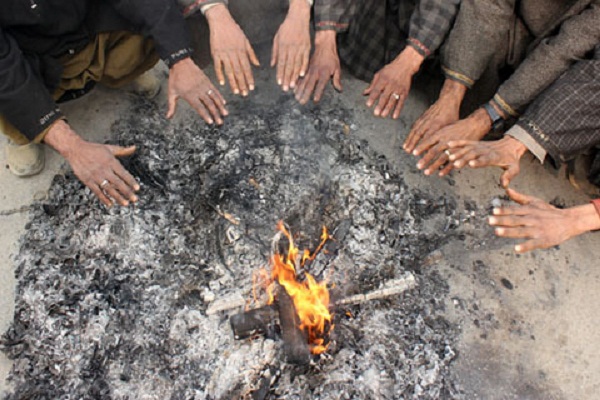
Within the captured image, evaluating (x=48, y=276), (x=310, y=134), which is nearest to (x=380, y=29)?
(x=310, y=134)

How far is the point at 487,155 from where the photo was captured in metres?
2.59

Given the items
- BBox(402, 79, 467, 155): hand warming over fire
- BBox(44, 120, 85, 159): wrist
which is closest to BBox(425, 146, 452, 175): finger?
BBox(402, 79, 467, 155): hand warming over fire

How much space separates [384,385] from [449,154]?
119 cm

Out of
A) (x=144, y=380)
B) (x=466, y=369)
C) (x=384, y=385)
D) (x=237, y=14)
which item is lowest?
(x=466, y=369)

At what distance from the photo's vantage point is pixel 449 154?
8.60 ft

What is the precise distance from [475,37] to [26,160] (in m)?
2.75

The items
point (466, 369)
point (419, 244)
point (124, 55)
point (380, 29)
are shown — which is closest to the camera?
point (466, 369)

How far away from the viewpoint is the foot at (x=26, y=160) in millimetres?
3094

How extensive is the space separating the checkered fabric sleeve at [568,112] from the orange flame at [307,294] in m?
1.31

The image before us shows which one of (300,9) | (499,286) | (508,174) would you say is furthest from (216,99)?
(499,286)

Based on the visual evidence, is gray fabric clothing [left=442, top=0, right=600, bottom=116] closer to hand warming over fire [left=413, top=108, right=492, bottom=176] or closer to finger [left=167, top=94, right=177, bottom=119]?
hand warming over fire [left=413, top=108, right=492, bottom=176]

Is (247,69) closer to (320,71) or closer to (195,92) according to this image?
(195,92)

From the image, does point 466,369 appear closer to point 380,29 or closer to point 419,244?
point 419,244

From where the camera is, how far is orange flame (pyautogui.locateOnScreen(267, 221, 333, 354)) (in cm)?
252
